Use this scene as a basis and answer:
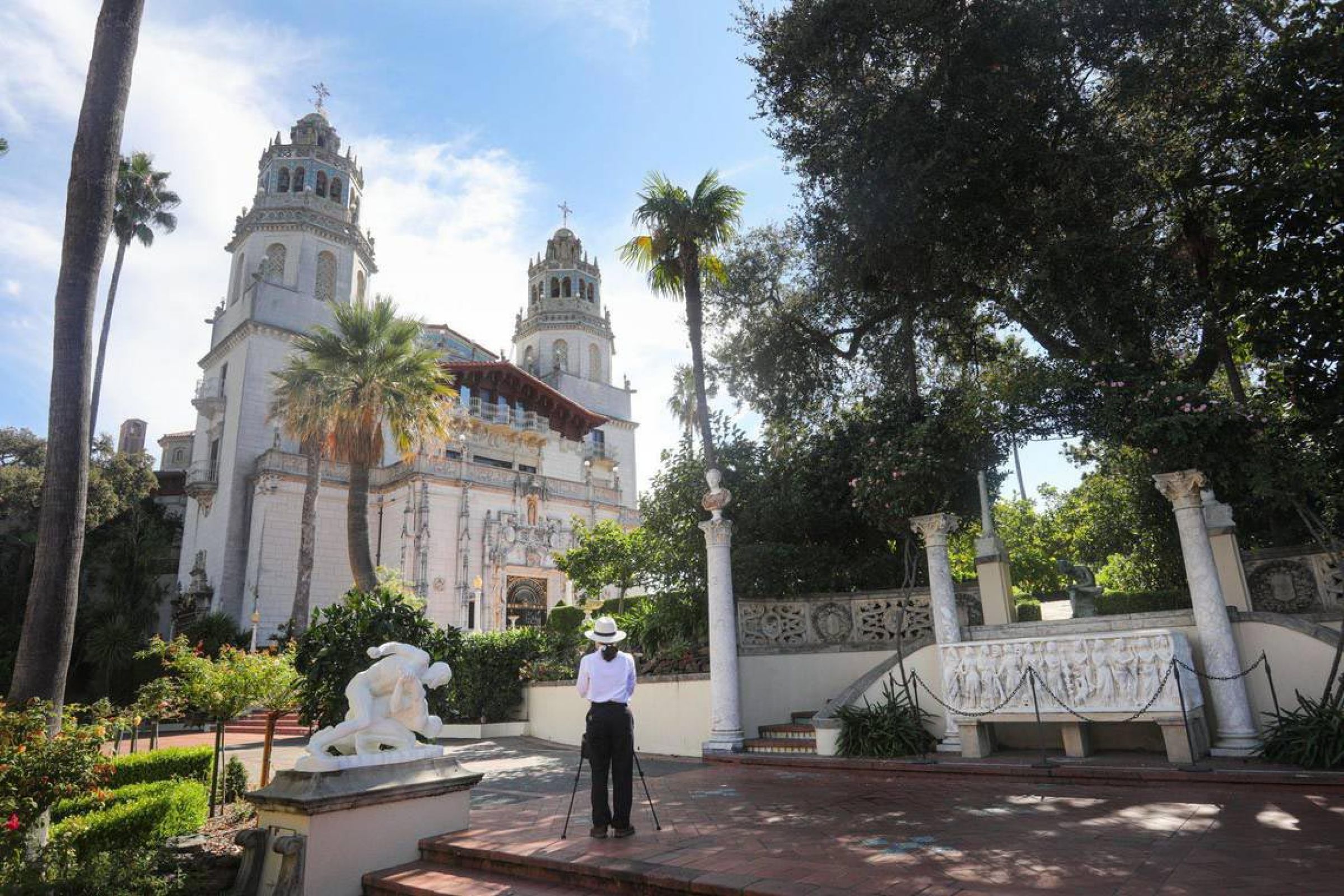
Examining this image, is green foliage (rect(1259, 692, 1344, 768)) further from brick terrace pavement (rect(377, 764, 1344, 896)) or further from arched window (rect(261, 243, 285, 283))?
arched window (rect(261, 243, 285, 283))

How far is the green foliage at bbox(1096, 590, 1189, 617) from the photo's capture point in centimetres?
1560

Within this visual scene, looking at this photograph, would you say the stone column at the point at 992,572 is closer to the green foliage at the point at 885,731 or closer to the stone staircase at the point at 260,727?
the green foliage at the point at 885,731

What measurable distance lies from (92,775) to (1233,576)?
13208 mm

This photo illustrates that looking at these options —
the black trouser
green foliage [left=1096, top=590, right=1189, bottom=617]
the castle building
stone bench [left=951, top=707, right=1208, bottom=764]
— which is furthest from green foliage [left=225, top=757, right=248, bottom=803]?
the castle building

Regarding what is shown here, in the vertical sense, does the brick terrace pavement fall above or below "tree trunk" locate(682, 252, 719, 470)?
A: below

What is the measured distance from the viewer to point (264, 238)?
36.1m

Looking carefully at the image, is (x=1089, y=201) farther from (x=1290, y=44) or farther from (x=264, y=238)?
(x=264, y=238)

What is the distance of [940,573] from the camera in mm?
11789

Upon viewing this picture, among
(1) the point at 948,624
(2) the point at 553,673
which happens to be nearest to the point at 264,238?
(2) the point at 553,673

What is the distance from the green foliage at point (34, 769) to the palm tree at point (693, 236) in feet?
32.4

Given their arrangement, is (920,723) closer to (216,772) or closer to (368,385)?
(216,772)

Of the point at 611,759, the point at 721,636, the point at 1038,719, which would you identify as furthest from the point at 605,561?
the point at 611,759

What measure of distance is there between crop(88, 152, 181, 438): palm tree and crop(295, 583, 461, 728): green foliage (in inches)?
787

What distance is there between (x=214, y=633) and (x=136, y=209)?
16205 mm
